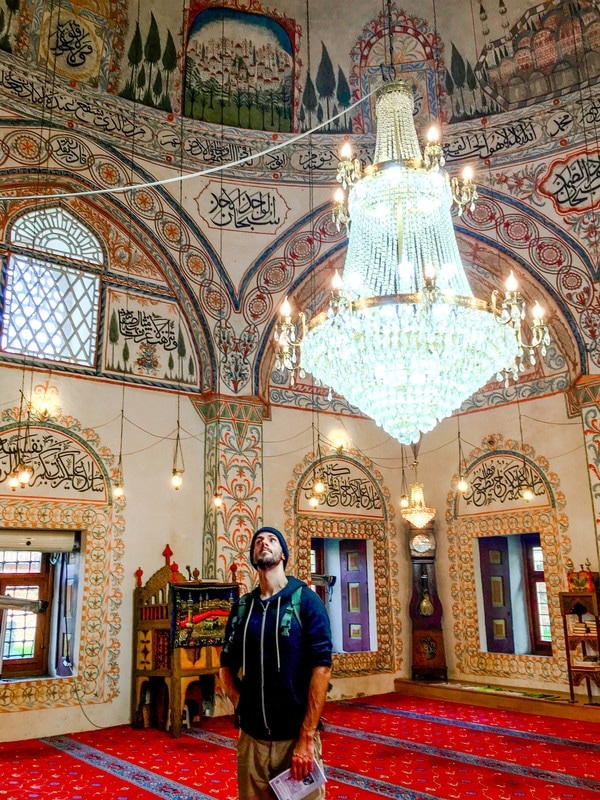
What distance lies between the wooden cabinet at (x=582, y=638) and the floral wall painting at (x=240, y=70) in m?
4.99

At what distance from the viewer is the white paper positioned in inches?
75.6

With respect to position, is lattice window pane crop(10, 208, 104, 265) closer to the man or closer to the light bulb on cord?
the light bulb on cord

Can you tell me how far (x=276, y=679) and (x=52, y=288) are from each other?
4802 mm

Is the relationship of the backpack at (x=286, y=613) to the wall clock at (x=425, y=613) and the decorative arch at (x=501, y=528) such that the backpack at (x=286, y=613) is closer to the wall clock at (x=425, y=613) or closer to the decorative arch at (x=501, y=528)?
the decorative arch at (x=501, y=528)

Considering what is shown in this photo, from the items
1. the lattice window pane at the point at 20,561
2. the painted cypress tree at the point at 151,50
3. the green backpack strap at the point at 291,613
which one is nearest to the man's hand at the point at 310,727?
the green backpack strap at the point at 291,613

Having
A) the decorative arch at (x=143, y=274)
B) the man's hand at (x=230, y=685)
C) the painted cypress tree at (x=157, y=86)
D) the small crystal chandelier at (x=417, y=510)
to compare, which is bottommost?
the man's hand at (x=230, y=685)

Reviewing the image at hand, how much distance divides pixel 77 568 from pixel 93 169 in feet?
11.1

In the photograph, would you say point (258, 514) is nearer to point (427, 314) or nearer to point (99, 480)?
point (99, 480)

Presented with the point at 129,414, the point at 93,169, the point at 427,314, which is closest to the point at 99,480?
the point at 129,414

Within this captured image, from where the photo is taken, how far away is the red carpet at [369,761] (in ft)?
12.2

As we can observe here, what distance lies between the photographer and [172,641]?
5238 millimetres

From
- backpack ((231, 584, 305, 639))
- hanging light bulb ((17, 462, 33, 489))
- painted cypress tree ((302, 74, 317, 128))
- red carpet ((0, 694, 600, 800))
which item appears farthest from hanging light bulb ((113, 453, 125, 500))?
backpack ((231, 584, 305, 639))

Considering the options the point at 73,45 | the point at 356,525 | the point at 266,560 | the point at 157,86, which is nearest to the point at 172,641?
the point at 356,525

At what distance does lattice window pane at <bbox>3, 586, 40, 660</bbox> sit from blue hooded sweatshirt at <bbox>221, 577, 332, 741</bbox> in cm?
425
